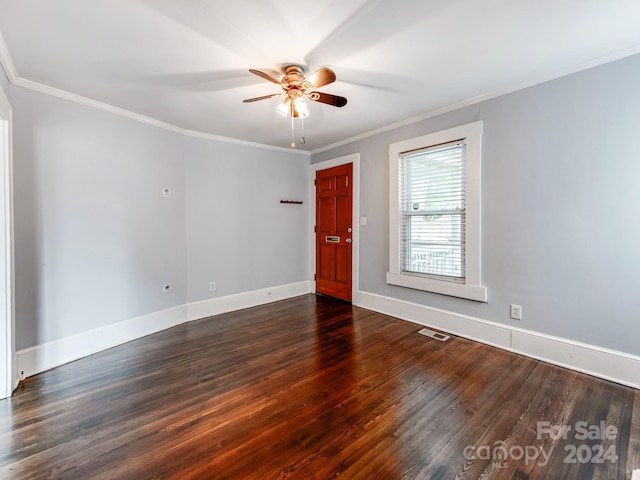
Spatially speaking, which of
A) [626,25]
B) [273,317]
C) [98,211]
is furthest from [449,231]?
[98,211]

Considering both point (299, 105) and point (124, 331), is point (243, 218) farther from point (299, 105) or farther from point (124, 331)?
point (299, 105)

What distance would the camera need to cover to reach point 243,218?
425 cm

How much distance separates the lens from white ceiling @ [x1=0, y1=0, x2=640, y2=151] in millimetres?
1643

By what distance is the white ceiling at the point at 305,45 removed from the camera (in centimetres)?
164

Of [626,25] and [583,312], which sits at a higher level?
[626,25]

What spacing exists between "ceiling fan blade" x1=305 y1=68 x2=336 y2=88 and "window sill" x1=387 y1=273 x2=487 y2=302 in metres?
2.41

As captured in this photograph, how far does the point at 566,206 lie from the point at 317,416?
8.55 ft

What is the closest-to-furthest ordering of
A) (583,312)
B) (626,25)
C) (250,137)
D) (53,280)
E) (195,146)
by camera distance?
1. (626,25)
2. (583,312)
3. (53,280)
4. (195,146)
5. (250,137)

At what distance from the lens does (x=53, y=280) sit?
8.36 feet

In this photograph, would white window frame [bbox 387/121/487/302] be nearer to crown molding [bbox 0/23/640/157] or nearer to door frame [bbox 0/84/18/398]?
crown molding [bbox 0/23/640/157]

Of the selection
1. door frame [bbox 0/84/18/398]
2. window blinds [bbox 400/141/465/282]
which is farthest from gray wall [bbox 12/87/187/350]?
window blinds [bbox 400/141/465/282]

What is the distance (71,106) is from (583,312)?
4.86 m

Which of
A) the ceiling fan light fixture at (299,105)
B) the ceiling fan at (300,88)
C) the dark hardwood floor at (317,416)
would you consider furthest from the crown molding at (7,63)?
the dark hardwood floor at (317,416)

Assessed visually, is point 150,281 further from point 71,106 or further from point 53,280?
point 71,106
